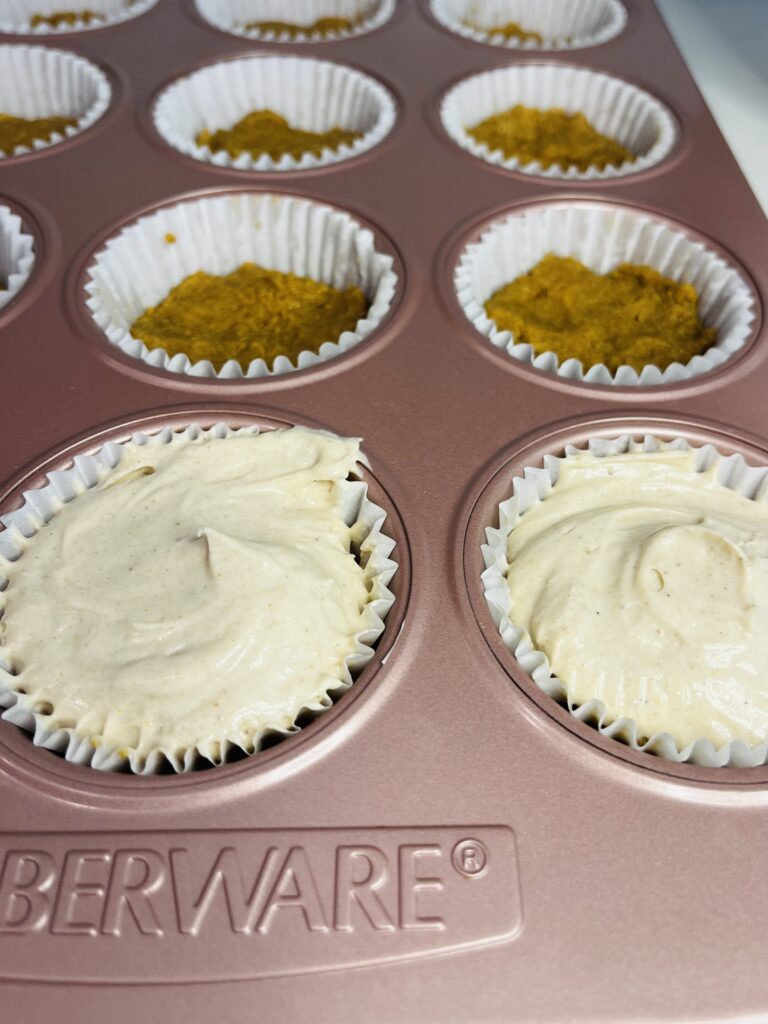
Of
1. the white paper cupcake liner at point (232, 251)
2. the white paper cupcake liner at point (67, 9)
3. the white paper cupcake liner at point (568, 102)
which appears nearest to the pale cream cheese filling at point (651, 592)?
the white paper cupcake liner at point (232, 251)

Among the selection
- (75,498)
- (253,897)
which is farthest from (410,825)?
(75,498)

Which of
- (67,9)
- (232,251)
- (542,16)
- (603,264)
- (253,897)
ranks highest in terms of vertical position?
(542,16)

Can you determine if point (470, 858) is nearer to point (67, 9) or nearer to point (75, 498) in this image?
point (75, 498)

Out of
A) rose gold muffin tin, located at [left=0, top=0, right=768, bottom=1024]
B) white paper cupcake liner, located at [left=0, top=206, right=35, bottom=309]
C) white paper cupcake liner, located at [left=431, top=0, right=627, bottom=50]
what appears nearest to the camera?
rose gold muffin tin, located at [left=0, top=0, right=768, bottom=1024]

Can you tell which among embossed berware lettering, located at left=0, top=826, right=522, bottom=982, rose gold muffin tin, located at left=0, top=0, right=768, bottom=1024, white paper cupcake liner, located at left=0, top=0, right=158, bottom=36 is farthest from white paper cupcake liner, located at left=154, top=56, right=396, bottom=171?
embossed berware lettering, located at left=0, top=826, right=522, bottom=982

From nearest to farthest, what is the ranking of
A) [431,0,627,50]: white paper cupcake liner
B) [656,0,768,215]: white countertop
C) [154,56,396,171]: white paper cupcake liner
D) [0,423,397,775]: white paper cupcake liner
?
1. [0,423,397,775]: white paper cupcake liner
2. [656,0,768,215]: white countertop
3. [154,56,396,171]: white paper cupcake liner
4. [431,0,627,50]: white paper cupcake liner

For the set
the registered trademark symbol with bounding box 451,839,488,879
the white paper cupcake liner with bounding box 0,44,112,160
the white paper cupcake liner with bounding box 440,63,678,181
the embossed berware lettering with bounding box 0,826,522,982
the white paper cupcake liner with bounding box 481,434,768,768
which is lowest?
the embossed berware lettering with bounding box 0,826,522,982

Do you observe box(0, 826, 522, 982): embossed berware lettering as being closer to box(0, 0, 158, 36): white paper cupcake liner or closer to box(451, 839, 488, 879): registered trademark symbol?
box(451, 839, 488, 879): registered trademark symbol
